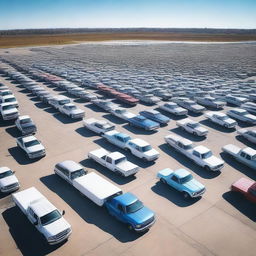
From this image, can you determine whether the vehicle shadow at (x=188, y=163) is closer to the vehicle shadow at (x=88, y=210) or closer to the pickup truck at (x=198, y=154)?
the pickup truck at (x=198, y=154)

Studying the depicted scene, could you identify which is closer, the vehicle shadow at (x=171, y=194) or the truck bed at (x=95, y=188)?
the truck bed at (x=95, y=188)

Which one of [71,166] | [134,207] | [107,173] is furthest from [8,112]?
[134,207]

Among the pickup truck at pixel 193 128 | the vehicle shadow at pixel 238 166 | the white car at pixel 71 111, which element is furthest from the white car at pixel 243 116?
the white car at pixel 71 111

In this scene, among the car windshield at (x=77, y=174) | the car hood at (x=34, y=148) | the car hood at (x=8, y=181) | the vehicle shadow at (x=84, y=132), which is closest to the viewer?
the car hood at (x=8, y=181)

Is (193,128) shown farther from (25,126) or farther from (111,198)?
(25,126)

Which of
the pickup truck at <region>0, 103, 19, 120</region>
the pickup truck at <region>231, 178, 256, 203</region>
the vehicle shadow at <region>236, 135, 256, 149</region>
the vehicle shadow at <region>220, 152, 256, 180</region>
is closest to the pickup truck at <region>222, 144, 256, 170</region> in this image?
the vehicle shadow at <region>220, 152, 256, 180</region>
